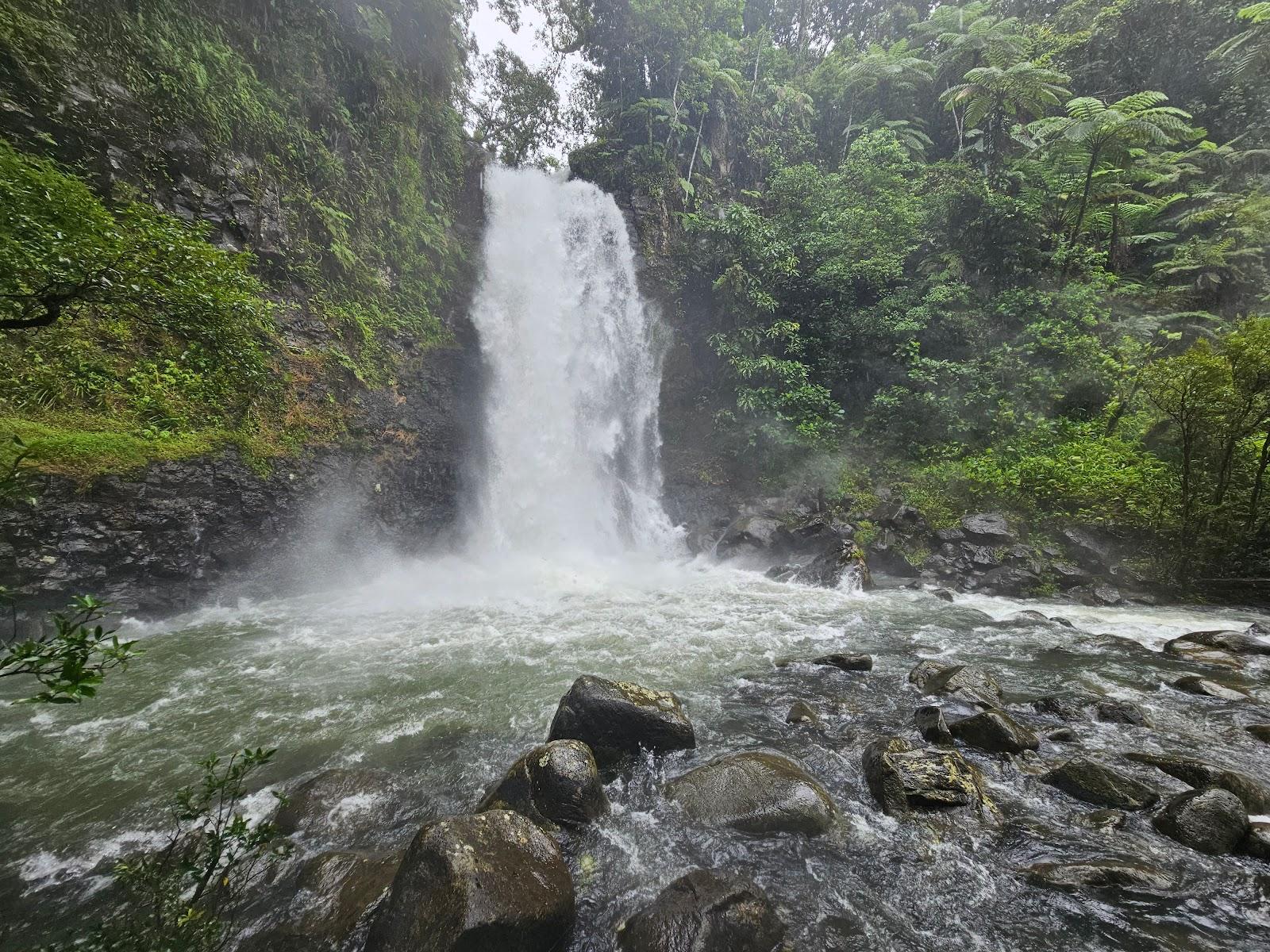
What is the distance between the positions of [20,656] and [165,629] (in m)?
8.96

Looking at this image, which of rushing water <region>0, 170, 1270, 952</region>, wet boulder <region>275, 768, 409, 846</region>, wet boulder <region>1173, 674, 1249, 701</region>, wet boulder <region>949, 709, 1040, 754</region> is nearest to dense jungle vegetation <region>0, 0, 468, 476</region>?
rushing water <region>0, 170, 1270, 952</region>

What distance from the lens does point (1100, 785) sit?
14.4ft

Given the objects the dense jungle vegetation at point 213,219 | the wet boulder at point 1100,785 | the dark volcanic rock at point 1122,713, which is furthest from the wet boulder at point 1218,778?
the dense jungle vegetation at point 213,219

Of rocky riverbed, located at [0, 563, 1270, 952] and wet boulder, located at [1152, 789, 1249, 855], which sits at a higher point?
wet boulder, located at [1152, 789, 1249, 855]

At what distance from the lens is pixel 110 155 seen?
9656 mm

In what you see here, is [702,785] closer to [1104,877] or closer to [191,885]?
[1104,877]

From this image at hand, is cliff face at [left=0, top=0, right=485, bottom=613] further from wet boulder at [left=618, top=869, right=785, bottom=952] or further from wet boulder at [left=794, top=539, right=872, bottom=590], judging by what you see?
wet boulder at [left=794, top=539, right=872, bottom=590]

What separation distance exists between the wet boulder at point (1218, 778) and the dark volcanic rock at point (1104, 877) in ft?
4.76

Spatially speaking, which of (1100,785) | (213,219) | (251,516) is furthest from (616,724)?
(213,219)

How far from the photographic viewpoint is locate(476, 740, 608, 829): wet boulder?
4188mm

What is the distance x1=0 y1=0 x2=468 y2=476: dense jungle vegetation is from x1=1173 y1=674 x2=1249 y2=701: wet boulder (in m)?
11.9

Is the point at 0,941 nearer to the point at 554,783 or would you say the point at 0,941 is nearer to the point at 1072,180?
the point at 554,783

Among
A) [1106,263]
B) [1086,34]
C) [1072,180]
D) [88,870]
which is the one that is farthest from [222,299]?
[1086,34]

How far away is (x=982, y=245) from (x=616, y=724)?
804 inches
